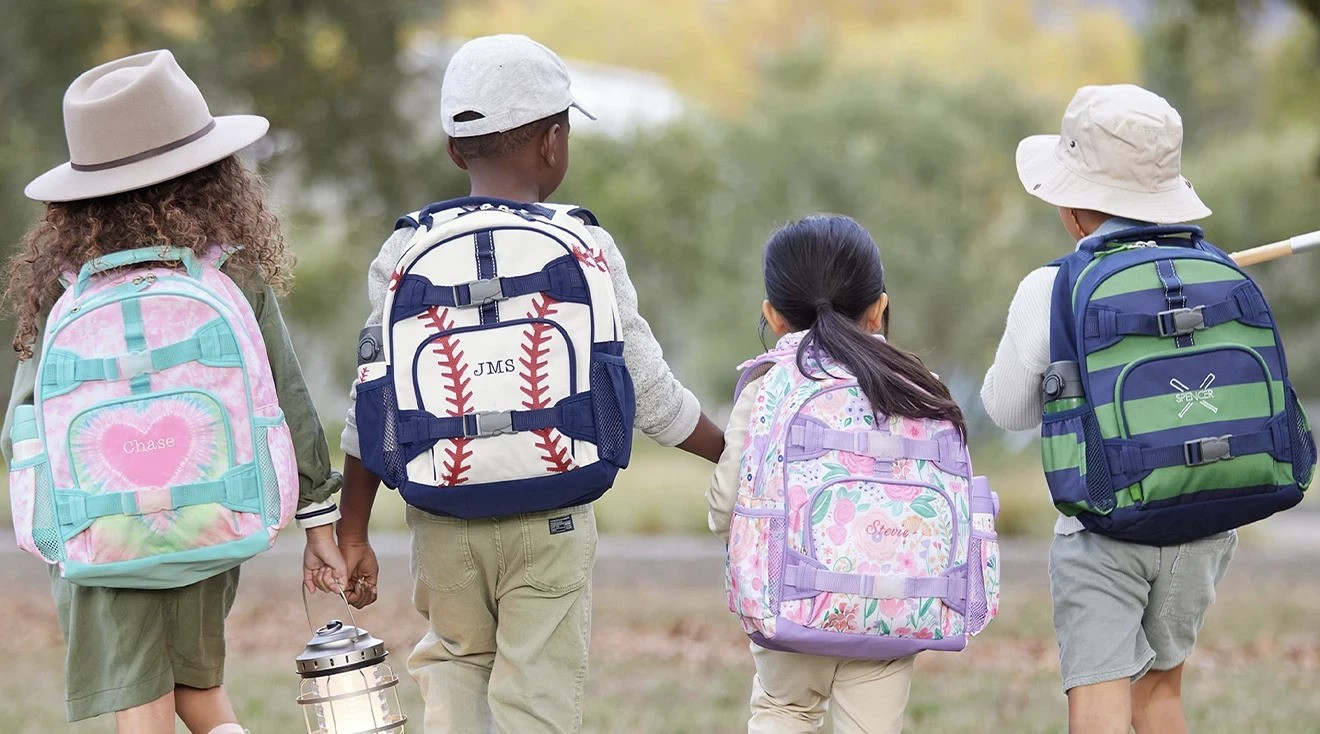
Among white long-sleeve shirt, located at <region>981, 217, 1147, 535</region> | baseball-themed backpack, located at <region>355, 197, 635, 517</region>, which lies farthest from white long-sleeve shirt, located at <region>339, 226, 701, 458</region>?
white long-sleeve shirt, located at <region>981, 217, 1147, 535</region>

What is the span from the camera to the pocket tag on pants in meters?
3.02

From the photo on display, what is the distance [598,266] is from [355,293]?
796 inches

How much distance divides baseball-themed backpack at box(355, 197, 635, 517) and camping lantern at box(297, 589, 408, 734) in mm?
371

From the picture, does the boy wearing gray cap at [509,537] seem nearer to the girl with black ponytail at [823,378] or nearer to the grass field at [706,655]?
the girl with black ponytail at [823,378]

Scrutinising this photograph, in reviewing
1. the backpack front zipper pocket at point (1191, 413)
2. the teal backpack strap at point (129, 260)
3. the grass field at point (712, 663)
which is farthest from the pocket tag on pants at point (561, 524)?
the grass field at point (712, 663)

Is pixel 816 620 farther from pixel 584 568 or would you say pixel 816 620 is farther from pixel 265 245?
pixel 265 245

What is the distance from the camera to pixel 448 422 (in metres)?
2.86

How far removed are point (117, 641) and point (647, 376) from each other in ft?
3.93

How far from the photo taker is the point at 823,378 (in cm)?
312

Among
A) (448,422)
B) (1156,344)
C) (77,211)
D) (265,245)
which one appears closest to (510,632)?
(448,422)

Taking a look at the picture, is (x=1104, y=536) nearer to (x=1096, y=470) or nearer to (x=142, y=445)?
(x=1096, y=470)

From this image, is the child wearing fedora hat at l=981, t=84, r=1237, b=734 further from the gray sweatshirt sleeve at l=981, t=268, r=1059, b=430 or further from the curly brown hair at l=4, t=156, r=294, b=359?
the curly brown hair at l=4, t=156, r=294, b=359

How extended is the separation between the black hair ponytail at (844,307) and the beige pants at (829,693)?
0.56 m

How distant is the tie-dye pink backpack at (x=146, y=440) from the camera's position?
287 cm
